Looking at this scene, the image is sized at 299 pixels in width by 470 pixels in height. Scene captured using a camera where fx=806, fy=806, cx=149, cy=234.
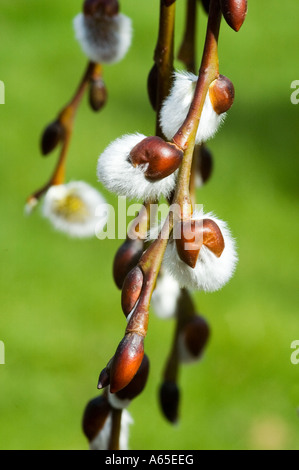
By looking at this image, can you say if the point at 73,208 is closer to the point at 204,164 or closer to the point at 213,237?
the point at 204,164

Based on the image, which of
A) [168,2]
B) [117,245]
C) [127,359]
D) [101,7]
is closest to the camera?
[127,359]

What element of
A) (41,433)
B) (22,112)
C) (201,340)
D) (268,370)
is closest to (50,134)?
(201,340)

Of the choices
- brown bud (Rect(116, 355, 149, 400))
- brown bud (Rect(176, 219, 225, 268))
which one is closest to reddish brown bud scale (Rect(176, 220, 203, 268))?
brown bud (Rect(176, 219, 225, 268))

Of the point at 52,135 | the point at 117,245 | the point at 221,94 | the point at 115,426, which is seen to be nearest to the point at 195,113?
the point at 221,94

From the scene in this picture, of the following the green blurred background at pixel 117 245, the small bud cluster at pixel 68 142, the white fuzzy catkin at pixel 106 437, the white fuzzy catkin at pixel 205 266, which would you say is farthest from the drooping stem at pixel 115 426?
the green blurred background at pixel 117 245

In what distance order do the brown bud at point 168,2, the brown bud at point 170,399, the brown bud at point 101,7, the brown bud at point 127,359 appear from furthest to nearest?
1. the brown bud at point 170,399
2. the brown bud at point 101,7
3. the brown bud at point 168,2
4. the brown bud at point 127,359

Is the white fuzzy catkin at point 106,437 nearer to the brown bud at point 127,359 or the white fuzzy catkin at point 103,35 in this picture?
the brown bud at point 127,359

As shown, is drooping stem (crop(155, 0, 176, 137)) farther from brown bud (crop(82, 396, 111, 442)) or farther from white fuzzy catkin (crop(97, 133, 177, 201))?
brown bud (crop(82, 396, 111, 442))
